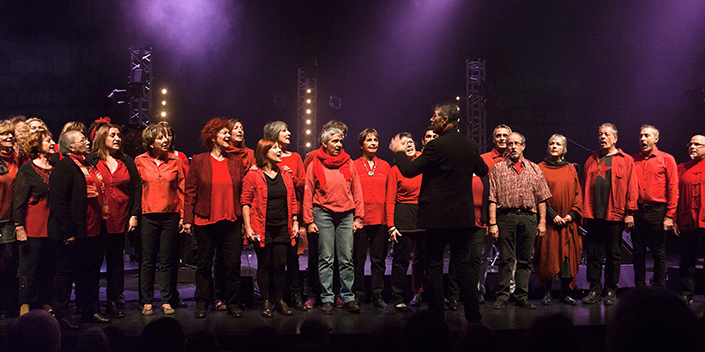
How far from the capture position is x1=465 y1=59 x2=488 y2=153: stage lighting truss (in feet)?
31.8

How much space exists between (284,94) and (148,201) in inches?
294

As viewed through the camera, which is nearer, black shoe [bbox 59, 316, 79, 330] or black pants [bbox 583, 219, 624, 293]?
black shoe [bbox 59, 316, 79, 330]

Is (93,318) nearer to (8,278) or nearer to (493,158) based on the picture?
(8,278)

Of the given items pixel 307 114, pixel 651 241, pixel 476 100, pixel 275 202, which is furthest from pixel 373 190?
pixel 476 100

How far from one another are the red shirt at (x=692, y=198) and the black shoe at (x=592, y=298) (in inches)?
46.2

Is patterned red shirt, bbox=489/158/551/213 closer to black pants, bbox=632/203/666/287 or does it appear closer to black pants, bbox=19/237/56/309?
black pants, bbox=632/203/666/287

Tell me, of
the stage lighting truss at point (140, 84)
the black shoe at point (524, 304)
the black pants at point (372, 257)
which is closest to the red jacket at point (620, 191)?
the black shoe at point (524, 304)

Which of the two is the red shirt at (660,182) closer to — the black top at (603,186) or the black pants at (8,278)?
the black top at (603,186)

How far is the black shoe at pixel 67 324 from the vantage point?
11.5ft

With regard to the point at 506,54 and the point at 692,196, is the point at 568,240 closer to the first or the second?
the point at 692,196

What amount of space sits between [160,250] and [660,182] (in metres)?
4.81

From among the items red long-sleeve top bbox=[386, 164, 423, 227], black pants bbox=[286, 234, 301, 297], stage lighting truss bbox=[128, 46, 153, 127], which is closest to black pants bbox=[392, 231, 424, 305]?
red long-sleeve top bbox=[386, 164, 423, 227]

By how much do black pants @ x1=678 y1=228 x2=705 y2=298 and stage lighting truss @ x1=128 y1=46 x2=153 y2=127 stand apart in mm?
9429

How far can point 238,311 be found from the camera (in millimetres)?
3930
